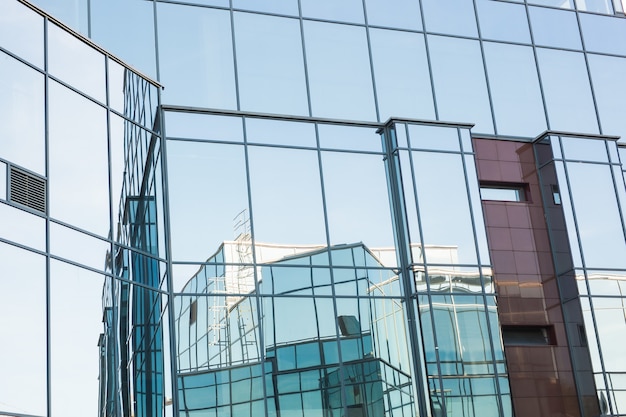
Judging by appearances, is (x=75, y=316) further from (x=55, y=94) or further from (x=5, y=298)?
(x=55, y=94)

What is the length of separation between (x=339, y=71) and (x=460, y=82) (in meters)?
3.52

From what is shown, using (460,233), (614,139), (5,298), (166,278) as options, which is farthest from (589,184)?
(5,298)

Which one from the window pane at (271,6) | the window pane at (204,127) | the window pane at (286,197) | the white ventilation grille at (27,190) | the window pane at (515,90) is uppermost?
the window pane at (271,6)

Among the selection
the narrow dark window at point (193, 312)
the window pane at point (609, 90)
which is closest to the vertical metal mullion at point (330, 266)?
the narrow dark window at point (193, 312)

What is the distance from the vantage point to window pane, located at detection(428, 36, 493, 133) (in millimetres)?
24859

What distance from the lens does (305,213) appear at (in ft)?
71.2

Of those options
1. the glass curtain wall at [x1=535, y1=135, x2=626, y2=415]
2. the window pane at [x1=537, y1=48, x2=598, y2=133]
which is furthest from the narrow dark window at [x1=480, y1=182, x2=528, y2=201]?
the window pane at [x1=537, y1=48, x2=598, y2=133]

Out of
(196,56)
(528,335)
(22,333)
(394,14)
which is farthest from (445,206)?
(22,333)

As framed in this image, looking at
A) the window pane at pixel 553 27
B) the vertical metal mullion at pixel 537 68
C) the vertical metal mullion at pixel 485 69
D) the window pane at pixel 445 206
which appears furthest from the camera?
the window pane at pixel 553 27

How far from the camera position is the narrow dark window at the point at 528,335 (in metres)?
22.7

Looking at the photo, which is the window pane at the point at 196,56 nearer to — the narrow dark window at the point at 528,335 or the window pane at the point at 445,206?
the window pane at the point at 445,206

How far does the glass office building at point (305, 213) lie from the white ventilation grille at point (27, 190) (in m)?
0.04

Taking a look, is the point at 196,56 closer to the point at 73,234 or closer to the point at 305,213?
the point at 305,213

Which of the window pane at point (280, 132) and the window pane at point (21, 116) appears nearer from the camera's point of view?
the window pane at point (21, 116)
